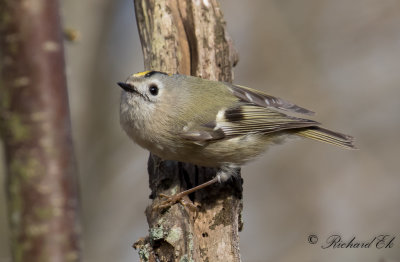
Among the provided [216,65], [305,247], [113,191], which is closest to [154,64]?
[216,65]

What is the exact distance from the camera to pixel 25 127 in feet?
2.22

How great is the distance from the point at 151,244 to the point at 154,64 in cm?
113

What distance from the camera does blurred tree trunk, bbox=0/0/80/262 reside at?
66 cm

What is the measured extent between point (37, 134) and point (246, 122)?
203 centimetres

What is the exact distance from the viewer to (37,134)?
68 cm

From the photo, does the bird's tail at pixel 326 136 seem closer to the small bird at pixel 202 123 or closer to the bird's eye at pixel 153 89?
the small bird at pixel 202 123

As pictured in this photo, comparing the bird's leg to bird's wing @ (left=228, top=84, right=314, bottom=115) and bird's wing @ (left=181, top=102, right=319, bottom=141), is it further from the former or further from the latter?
bird's wing @ (left=228, top=84, right=314, bottom=115)

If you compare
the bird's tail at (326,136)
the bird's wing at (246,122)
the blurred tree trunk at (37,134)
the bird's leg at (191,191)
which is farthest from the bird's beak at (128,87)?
the blurred tree trunk at (37,134)

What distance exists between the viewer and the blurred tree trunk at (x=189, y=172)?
2.17 m

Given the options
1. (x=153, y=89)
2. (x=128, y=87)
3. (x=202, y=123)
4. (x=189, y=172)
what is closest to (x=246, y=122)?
(x=202, y=123)

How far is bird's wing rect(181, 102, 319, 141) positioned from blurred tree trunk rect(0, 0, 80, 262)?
5.98 feet

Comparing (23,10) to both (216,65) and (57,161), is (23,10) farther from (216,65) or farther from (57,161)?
(216,65)

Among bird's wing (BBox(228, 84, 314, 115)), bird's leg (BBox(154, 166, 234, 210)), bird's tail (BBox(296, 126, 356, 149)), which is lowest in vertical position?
bird's leg (BBox(154, 166, 234, 210))

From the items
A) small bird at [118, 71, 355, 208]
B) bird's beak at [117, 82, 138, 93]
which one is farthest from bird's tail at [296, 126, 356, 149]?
bird's beak at [117, 82, 138, 93]
